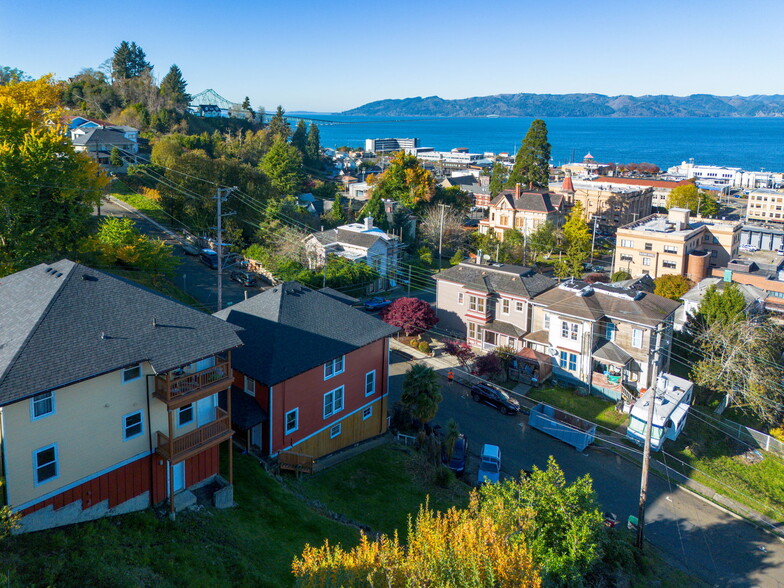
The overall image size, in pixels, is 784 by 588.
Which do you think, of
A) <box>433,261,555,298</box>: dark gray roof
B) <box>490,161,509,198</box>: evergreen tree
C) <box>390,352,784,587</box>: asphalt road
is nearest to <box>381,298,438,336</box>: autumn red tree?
<box>433,261,555,298</box>: dark gray roof

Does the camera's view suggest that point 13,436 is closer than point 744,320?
Yes

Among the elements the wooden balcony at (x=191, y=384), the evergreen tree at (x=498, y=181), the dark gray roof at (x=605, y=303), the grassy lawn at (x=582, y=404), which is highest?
the evergreen tree at (x=498, y=181)

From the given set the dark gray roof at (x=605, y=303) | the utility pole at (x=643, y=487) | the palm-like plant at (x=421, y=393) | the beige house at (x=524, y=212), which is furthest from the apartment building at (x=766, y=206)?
the utility pole at (x=643, y=487)

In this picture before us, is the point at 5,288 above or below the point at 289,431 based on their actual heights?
above

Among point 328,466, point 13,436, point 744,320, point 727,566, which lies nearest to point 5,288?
point 13,436

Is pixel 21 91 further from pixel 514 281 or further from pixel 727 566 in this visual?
pixel 727 566

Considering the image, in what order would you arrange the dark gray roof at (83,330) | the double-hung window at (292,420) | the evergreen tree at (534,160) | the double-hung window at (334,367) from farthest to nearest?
the evergreen tree at (534,160)
the double-hung window at (334,367)
the double-hung window at (292,420)
the dark gray roof at (83,330)

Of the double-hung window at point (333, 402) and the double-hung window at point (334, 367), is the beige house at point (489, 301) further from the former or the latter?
the double-hung window at point (334, 367)
